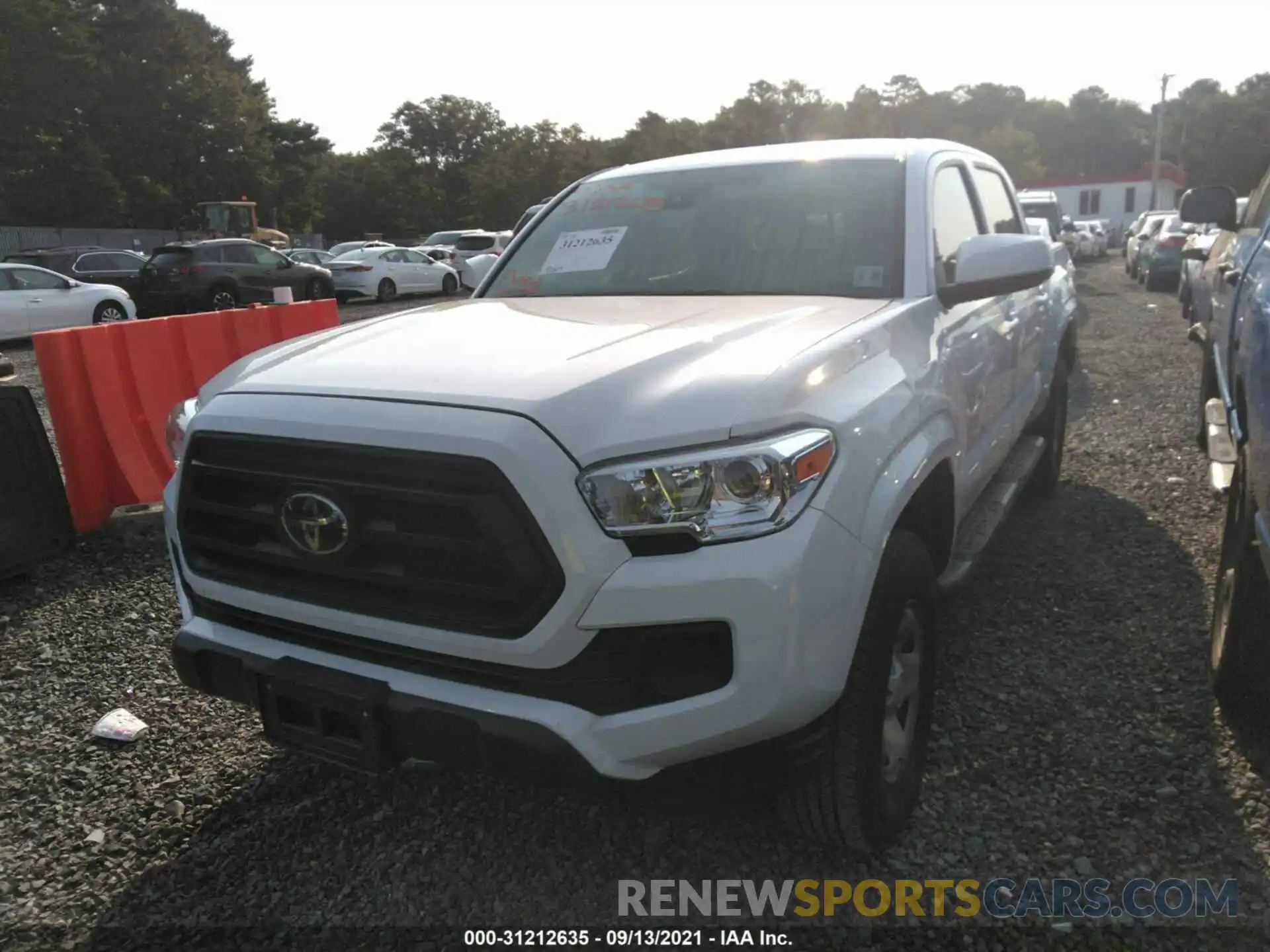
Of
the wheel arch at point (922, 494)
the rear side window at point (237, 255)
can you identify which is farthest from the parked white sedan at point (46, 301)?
the wheel arch at point (922, 494)

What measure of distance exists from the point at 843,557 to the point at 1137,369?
29.6 ft

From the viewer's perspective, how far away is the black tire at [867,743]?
83.6 inches

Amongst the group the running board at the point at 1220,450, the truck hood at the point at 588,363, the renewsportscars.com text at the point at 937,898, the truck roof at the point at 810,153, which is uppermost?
the truck roof at the point at 810,153

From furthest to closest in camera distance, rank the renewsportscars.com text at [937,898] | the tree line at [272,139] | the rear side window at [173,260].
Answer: the tree line at [272,139] < the rear side window at [173,260] < the renewsportscars.com text at [937,898]

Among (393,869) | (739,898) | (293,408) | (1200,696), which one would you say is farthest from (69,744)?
(1200,696)

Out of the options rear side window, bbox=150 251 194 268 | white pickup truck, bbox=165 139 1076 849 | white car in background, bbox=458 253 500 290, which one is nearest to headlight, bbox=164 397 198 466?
white pickup truck, bbox=165 139 1076 849

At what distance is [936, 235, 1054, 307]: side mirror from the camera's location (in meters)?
2.87

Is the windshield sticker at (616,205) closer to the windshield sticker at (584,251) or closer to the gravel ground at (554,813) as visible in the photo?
the windshield sticker at (584,251)

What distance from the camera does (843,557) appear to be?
2002 millimetres

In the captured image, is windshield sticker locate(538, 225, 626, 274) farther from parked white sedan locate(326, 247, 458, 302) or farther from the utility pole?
the utility pole

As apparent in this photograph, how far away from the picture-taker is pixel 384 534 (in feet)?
6.75

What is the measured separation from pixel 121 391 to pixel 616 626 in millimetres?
4435

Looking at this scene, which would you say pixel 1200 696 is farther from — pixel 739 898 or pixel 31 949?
pixel 31 949

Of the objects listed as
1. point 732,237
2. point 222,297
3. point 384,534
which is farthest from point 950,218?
point 222,297
